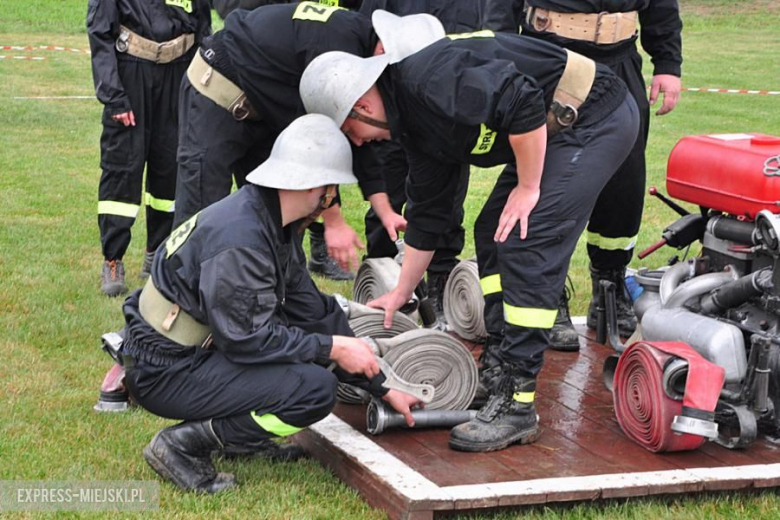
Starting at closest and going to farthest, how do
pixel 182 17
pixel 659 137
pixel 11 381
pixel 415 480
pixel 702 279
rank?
1. pixel 415 480
2. pixel 702 279
3. pixel 11 381
4. pixel 182 17
5. pixel 659 137

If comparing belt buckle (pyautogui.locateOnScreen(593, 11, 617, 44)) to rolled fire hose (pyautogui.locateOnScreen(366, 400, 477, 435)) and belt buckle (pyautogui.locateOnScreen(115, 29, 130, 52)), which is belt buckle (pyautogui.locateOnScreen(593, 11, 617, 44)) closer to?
rolled fire hose (pyautogui.locateOnScreen(366, 400, 477, 435))

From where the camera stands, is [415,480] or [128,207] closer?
[415,480]

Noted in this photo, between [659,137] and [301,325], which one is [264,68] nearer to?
[301,325]

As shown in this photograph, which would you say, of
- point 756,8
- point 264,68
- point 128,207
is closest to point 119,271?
point 128,207

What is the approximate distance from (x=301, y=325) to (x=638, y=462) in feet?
4.84

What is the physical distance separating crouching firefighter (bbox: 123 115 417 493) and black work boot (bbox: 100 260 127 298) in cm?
313

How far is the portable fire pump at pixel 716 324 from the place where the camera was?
192 inches

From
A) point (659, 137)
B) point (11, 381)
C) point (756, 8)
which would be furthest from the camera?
point (756, 8)

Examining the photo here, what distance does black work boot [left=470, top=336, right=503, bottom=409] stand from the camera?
5.54 m

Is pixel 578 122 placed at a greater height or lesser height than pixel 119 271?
greater

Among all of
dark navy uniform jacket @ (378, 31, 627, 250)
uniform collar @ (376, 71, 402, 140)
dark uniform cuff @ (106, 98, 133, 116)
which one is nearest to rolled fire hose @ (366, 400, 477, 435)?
dark navy uniform jacket @ (378, 31, 627, 250)

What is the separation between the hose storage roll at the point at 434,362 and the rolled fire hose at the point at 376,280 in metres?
1.00

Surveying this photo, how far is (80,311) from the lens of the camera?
7.33 m

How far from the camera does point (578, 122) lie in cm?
503
